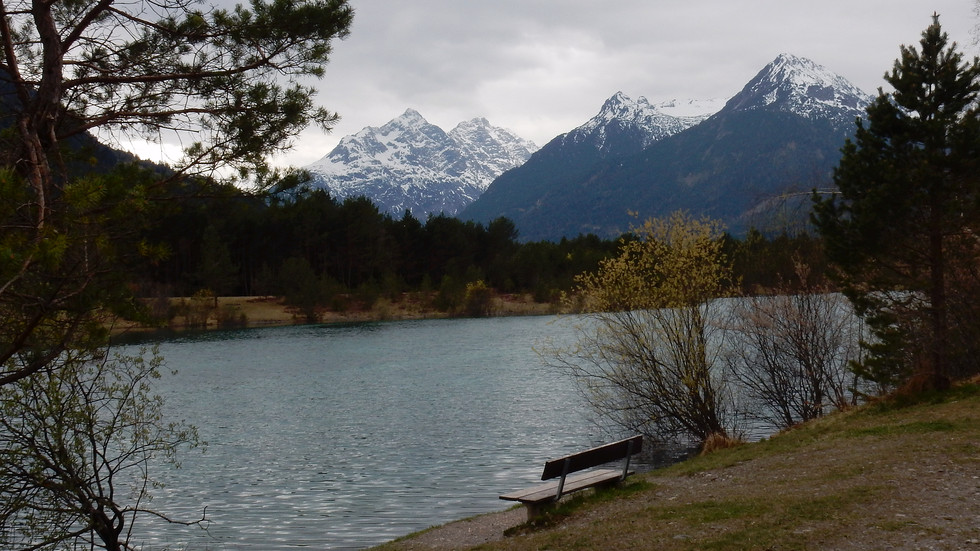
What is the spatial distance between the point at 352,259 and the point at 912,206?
3638 inches

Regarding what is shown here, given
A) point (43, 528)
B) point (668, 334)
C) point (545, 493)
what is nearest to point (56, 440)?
point (43, 528)

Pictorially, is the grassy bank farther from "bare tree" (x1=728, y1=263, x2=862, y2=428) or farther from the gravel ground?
"bare tree" (x1=728, y1=263, x2=862, y2=428)

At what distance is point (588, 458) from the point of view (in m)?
12.2

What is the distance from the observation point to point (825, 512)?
9398mm

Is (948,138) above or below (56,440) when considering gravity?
above

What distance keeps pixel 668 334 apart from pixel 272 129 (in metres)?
11.9

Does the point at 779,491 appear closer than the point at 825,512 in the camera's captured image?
No

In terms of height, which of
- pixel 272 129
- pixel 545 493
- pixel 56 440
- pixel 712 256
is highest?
pixel 272 129

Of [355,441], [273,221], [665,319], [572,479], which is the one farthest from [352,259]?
[572,479]

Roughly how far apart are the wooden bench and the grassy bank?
252mm

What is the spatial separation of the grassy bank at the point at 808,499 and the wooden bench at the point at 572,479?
25 centimetres

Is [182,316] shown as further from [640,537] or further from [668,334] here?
[640,537]

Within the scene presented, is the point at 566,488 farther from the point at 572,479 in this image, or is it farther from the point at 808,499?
the point at 808,499

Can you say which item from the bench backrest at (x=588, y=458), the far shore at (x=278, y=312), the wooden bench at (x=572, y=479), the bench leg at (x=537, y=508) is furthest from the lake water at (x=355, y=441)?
the far shore at (x=278, y=312)
